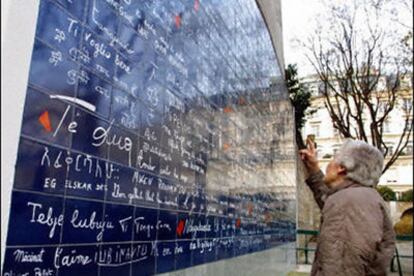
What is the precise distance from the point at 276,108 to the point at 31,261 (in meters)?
6.88

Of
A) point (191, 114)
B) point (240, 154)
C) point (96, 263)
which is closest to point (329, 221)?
point (96, 263)

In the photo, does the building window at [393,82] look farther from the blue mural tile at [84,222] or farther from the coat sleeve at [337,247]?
the blue mural tile at [84,222]

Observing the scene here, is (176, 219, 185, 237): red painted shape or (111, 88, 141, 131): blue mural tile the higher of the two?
(111, 88, 141, 131): blue mural tile

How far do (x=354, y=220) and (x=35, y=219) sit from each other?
1.22 m

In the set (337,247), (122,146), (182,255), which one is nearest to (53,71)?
(122,146)

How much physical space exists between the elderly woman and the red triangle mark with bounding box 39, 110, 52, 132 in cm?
117

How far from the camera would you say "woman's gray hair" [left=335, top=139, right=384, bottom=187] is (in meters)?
1.78

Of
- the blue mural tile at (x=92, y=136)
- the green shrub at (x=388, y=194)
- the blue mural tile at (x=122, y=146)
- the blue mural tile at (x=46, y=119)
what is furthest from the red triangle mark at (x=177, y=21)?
the green shrub at (x=388, y=194)

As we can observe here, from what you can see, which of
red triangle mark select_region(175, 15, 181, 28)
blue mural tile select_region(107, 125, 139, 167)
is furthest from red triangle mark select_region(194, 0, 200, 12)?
blue mural tile select_region(107, 125, 139, 167)

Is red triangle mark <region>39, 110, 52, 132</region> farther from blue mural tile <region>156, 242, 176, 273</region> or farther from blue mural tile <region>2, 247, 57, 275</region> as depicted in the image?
blue mural tile <region>156, 242, 176, 273</region>

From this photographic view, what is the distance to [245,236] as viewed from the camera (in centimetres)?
467

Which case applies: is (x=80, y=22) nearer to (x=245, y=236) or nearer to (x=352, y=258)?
(x=352, y=258)

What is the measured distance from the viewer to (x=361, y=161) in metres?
1.82

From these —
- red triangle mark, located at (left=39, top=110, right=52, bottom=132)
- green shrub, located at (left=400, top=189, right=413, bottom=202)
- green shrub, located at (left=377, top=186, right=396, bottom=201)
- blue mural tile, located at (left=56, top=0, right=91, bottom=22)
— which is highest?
blue mural tile, located at (left=56, top=0, right=91, bottom=22)
